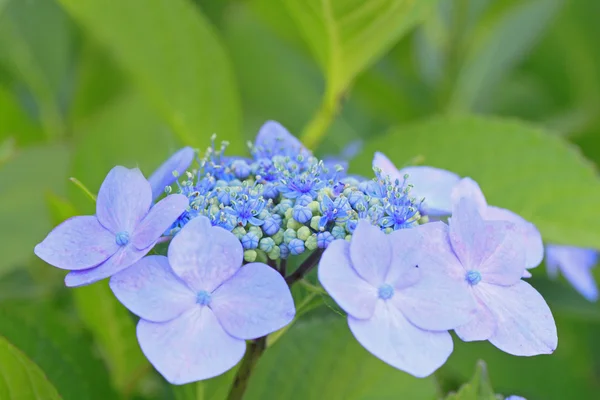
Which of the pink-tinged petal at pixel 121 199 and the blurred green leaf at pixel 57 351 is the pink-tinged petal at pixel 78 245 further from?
the blurred green leaf at pixel 57 351

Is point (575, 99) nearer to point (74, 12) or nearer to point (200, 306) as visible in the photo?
point (74, 12)

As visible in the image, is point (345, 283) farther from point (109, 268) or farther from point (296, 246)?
point (109, 268)

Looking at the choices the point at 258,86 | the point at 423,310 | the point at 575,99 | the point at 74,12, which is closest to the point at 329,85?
the point at 74,12

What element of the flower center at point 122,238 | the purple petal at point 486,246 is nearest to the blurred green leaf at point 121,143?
the flower center at point 122,238

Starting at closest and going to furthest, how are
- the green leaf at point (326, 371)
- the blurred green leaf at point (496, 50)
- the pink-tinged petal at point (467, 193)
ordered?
the pink-tinged petal at point (467, 193), the green leaf at point (326, 371), the blurred green leaf at point (496, 50)

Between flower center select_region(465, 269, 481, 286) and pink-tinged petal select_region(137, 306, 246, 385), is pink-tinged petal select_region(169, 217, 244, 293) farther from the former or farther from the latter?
flower center select_region(465, 269, 481, 286)

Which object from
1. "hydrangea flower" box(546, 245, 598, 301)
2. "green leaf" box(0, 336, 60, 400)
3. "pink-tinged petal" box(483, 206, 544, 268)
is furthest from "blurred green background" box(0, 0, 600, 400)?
"pink-tinged petal" box(483, 206, 544, 268)

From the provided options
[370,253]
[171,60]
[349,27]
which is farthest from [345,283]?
[171,60]
